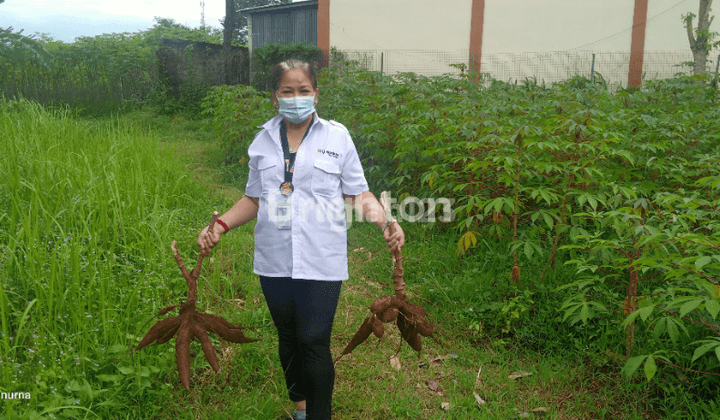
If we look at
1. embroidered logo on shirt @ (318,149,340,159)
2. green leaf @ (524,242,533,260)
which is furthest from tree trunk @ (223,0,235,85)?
embroidered logo on shirt @ (318,149,340,159)

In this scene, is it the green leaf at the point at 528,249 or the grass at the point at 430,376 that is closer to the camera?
the grass at the point at 430,376

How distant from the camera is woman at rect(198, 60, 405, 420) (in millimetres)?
1963

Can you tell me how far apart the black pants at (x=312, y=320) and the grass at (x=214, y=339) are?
1.63 feet

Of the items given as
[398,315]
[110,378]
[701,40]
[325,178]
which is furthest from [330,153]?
[701,40]

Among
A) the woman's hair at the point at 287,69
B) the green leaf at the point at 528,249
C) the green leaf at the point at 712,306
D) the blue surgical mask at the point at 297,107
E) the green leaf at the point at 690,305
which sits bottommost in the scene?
the green leaf at the point at 528,249

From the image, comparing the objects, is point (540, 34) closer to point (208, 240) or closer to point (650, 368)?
point (650, 368)

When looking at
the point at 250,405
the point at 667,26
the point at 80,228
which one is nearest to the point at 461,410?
the point at 250,405

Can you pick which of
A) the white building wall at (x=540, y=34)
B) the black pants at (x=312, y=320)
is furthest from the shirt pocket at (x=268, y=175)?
the white building wall at (x=540, y=34)

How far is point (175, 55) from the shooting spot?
1420 centimetres

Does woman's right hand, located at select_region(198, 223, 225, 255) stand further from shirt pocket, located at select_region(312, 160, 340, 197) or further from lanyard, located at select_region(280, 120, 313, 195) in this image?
shirt pocket, located at select_region(312, 160, 340, 197)

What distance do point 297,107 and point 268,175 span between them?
0.97 ft

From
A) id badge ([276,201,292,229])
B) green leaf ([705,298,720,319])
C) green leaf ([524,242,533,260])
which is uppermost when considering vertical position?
id badge ([276,201,292,229])

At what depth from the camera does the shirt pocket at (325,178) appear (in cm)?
198

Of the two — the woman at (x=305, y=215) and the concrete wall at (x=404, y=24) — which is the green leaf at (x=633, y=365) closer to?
the woman at (x=305, y=215)
